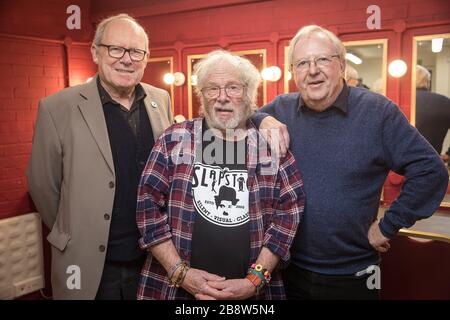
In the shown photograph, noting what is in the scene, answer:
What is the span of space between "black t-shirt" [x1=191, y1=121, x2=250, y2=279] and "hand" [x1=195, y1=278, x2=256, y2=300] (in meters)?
0.04

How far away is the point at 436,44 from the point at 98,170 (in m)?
2.98

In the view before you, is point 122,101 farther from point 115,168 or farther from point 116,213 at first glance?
point 116,213

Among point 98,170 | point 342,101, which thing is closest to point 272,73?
point 342,101

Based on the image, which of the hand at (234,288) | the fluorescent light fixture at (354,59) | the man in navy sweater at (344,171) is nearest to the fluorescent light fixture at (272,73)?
the fluorescent light fixture at (354,59)

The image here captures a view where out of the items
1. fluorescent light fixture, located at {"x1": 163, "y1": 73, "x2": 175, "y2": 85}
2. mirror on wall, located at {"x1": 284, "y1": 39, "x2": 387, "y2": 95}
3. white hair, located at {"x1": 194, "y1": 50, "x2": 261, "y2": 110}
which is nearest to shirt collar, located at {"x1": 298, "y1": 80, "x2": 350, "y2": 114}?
white hair, located at {"x1": 194, "y1": 50, "x2": 261, "y2": 110}

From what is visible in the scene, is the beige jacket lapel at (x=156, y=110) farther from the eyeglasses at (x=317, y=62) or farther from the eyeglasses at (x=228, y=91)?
the eyeglasses at (x=317, y=62)

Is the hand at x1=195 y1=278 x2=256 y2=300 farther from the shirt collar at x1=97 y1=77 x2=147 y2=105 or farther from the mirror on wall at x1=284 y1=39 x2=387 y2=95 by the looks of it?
the mirror on wall at x1=284 y1=39 x2=387 y2=95

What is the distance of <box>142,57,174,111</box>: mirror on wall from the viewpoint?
4.72m

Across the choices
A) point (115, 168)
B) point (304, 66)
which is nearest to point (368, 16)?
point (304, 66)

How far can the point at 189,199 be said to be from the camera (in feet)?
5.38

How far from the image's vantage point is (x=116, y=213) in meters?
1.82

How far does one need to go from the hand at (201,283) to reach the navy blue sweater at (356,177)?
41cm

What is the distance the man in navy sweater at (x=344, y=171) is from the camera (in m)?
1.65
